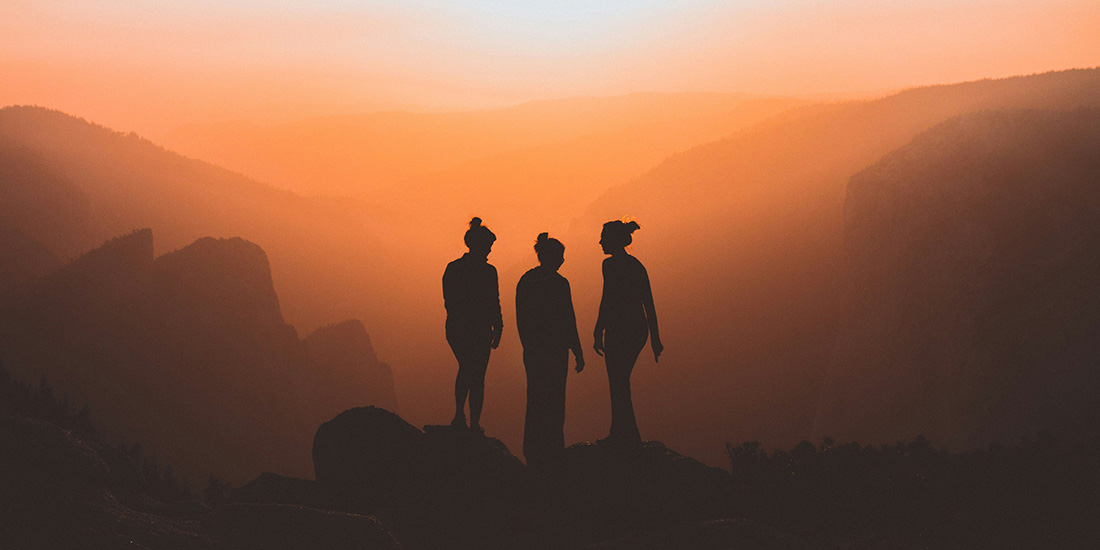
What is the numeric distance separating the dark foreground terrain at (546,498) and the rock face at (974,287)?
15.5 m

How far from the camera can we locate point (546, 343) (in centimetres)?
940

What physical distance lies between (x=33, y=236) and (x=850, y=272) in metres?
47.9

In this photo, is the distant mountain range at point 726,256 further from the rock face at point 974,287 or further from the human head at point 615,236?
the human head at point 615,236

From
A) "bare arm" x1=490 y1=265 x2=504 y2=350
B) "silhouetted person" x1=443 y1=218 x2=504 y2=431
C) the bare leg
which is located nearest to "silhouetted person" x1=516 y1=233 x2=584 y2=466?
"bare arm" x1=490 y1=265 x2=504 y2=350

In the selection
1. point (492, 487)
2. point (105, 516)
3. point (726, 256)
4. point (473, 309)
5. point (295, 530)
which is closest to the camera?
point (105, 516)

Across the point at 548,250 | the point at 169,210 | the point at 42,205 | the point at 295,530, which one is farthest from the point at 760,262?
the point at 169,210

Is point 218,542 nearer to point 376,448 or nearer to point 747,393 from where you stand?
point 376,448

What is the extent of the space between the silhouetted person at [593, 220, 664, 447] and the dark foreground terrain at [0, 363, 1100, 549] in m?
0.65

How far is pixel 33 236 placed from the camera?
44.0 meters

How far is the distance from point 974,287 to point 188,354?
3940 cm

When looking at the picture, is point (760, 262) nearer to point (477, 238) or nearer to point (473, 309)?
point (473, 309)

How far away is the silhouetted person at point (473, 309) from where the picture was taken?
31.7ft

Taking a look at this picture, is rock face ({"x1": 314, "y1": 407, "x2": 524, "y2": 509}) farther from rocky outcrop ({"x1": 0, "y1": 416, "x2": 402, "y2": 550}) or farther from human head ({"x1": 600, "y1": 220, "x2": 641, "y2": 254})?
human head ({"x1": 600, "y1": 220, "x2": 641, "y2": 254})

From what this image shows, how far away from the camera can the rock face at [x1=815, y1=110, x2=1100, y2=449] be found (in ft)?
80.9
